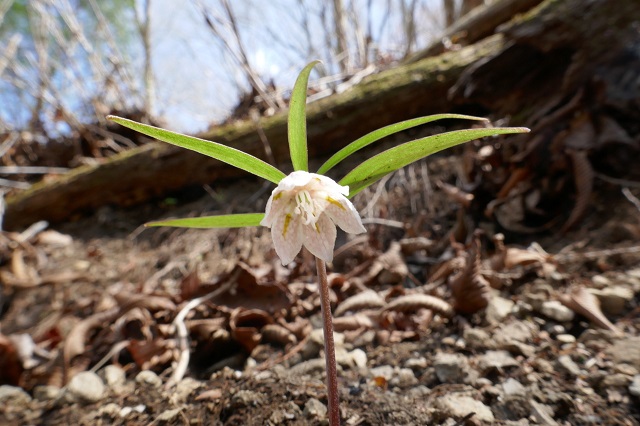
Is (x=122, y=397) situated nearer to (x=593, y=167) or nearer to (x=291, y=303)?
(x=291, y=303)

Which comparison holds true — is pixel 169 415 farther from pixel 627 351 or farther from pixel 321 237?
pixel 627 351

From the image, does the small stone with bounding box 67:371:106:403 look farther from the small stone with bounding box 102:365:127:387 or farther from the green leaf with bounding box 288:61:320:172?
the green leaf with bounding box 288:61:320:172

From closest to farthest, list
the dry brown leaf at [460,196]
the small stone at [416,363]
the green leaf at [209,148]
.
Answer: the green leaf at [209,148] → the small stone at [416,363] → the dry brown leaf at [460,196]

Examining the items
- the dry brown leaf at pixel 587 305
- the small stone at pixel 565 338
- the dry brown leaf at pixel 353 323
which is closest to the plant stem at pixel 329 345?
the dry brown leaf at pixel 353 323

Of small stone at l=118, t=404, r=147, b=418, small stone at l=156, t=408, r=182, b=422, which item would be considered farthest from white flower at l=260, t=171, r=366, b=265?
small stone at l=118, t=404, r=147, b=418

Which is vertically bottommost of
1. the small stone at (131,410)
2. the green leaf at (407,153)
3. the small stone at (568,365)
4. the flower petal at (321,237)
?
the small stone at (568,365)

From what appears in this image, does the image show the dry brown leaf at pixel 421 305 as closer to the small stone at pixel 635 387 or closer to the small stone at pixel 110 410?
the small stone at pixel 635 387

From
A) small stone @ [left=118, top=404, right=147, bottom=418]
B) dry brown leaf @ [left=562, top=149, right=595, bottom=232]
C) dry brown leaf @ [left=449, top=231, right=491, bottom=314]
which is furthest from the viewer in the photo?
dry brown leaf @ [left=562, top=149, right=595, bottom=232]
